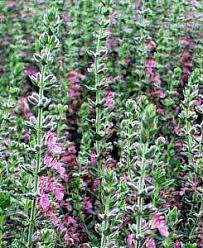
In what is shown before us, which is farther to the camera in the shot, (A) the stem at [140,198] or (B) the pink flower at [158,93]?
(B) the pink flower at [158,93]

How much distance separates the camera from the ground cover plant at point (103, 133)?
10.5ft

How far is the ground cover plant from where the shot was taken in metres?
3.19

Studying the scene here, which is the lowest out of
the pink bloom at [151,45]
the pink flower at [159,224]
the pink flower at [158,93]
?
the pink flower at [158,93]

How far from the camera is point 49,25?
132 inches

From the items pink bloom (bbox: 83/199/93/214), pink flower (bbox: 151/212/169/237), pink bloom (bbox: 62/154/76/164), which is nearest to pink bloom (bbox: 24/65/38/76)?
pink bloom (bbox: 62/154/76/164)

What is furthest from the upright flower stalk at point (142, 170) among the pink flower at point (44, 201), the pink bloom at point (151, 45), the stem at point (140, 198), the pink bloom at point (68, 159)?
the pink bloom at point (151, 45)

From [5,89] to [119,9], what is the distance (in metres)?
1.92

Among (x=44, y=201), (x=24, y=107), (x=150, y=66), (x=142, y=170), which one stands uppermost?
(x=142, y=170)

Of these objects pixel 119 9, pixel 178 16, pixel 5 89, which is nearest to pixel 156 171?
pixel 5 89

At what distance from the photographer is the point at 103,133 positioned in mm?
4188

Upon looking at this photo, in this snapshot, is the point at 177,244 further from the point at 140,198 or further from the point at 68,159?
the point at 68,159

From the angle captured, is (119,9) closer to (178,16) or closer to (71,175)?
(178,16)

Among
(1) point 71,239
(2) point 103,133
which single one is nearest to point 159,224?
(1) point 71,239

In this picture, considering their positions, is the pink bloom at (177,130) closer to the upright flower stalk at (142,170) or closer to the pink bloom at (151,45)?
the pink bloom at (151,45)
